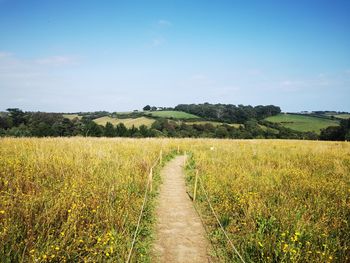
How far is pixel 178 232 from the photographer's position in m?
5.74

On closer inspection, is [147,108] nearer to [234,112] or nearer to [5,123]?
[234,112]

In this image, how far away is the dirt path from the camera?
4.70 m

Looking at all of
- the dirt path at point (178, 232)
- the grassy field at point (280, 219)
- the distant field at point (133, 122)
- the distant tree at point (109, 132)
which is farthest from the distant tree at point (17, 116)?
the grassy field at point (280, 219)

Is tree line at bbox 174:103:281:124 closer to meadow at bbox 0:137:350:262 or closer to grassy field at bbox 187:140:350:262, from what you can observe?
grassy field at bbox 187:140:350:262

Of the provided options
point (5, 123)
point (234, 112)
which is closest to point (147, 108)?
point (234, 112)

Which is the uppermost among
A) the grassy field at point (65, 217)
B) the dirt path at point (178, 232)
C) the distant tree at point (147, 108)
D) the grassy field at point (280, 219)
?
the distant tree at point (147, 108)

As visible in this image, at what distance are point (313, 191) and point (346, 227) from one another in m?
2.54

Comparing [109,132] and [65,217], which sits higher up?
[109,132]

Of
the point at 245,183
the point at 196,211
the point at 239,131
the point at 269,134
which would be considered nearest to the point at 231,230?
the point at 196,211

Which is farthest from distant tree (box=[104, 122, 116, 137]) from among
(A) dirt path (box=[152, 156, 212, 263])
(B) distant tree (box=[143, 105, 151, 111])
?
(B) distant tree (box=[143, 105, 151, 111])

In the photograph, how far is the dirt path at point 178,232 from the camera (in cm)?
470

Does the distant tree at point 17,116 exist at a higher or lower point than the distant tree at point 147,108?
lower

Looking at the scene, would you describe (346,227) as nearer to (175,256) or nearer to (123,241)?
(175,256)

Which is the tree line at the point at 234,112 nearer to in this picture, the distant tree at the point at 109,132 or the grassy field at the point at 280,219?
the distant tree at the point at 109,132
